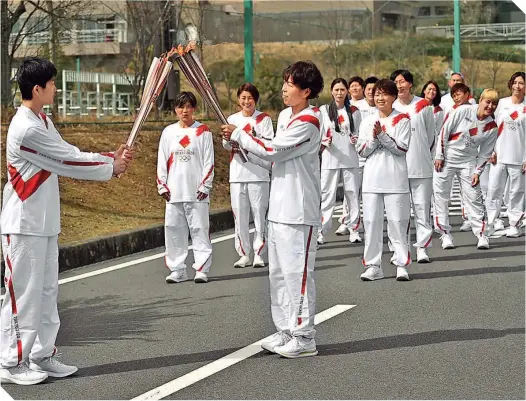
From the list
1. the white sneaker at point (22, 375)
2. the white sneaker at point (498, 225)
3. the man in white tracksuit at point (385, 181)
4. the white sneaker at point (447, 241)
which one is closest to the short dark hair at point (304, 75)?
the white sneaker at point (22, 375)

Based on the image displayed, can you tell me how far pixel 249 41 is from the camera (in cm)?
2050

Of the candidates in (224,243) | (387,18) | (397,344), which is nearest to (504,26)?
(387,18)

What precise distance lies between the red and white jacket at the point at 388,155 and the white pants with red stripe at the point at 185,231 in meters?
1.55

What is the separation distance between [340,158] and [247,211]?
2.15m

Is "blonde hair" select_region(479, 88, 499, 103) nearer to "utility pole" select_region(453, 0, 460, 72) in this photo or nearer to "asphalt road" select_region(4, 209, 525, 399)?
"asphalt road" select_region(4, 209, 525, 399)


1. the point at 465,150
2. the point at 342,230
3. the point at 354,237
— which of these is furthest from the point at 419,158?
the point at 342,230

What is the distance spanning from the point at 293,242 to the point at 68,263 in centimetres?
427

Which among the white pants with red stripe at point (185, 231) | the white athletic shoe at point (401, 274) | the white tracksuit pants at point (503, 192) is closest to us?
the white athletic shoe at point (401, 274)

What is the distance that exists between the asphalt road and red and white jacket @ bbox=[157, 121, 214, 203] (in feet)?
2.72

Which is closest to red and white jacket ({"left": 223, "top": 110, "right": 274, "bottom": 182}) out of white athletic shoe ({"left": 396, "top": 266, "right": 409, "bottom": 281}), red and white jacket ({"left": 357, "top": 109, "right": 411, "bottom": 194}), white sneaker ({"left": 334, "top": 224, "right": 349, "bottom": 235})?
red and white jacket ({"left": 357, "top": 109, "right": 411, "bottom": 194})

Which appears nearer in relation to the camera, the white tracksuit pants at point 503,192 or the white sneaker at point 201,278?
the white sneaker at point 201,278

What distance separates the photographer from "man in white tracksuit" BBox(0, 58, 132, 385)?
21.6ft

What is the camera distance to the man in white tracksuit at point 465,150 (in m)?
12.8

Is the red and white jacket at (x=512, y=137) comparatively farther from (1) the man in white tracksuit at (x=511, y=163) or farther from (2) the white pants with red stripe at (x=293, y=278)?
(2) the white pants with red stripe at (x=293, y=278)
